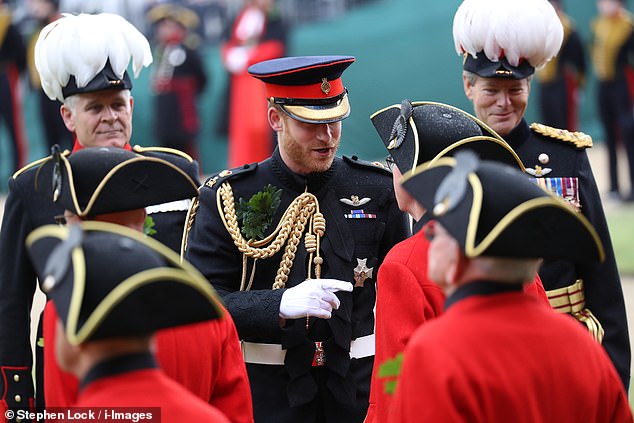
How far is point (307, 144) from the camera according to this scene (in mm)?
→ 4426

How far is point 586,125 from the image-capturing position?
15.5 metres

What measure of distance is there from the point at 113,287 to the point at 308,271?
5.55 ft

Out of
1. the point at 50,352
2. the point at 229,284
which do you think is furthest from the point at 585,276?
the point at 50,352

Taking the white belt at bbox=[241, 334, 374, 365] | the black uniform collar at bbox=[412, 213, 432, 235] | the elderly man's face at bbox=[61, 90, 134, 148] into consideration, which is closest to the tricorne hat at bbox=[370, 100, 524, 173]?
the black uniform collar at bbox=[412, 213, 432, 235]

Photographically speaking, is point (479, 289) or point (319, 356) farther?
point (319, 356)

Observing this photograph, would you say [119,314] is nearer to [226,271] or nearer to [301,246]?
[226,271]

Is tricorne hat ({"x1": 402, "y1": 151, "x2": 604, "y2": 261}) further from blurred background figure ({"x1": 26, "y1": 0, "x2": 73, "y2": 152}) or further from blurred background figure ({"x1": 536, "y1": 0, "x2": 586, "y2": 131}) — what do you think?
blurred background figure ({"x1": 536, "y1": 0, "x2": 586, "y2": 131})

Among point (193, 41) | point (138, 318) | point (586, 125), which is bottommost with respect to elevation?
point (586, 125)

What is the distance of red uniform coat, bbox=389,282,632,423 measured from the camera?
9.16 ft

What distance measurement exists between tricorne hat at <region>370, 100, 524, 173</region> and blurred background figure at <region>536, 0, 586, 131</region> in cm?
986

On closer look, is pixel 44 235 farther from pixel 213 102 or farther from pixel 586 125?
pixel 586 125

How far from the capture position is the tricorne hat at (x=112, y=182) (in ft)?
12.2

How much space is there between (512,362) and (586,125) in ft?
43.1

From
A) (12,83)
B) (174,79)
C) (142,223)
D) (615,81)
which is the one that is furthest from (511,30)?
(12,83)
